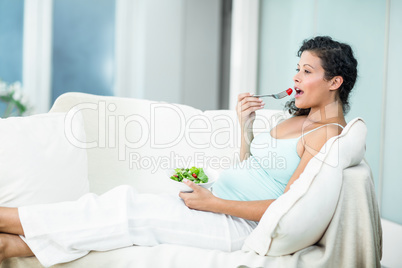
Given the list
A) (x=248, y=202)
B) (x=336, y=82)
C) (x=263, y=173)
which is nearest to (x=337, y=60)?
(x=336, y=82)

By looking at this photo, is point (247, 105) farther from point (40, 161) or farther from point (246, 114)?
point (40, 161)

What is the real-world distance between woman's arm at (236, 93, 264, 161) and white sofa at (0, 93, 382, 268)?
0.17m

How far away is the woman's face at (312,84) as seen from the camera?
1449 millimetres

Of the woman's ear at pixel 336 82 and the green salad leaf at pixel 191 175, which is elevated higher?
the woman's ear at pixel 336 82

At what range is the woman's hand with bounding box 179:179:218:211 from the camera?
1.29 metres

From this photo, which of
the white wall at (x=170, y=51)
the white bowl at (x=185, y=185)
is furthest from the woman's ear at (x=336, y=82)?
the white wall at (x=170, y=51)

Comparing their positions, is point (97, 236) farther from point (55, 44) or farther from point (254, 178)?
point (55, 44)

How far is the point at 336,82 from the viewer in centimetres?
145

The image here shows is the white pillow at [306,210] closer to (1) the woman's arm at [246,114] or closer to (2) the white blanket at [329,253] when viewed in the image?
Result: (2) the white blanket at [329,253]

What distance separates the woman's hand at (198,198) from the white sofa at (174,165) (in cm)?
17

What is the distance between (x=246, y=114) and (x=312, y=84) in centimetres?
31

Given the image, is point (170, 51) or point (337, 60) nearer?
point (337, 60)

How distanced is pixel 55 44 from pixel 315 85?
Answer: 10.6 feet

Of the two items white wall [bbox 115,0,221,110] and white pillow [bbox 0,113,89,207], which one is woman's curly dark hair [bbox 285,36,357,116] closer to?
white pillow [bbox 0,113,89,207]
